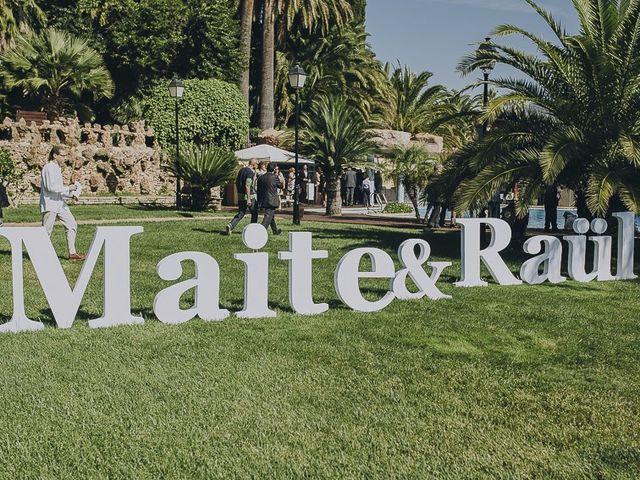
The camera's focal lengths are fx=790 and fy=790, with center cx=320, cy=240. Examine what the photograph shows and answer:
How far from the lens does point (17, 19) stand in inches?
1319

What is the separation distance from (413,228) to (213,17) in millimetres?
19853

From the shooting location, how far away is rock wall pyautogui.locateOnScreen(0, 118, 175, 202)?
26312 millimetres

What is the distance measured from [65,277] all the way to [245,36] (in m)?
31.3

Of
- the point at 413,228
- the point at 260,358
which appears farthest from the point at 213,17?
the point at 260,358

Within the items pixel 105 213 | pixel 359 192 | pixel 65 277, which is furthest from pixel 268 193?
pixel 359 192

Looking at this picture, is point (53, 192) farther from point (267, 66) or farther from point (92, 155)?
point (267, 66)

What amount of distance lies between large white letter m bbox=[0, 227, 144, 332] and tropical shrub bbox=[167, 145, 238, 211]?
51.9ft

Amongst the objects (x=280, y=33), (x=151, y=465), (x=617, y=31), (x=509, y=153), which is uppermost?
(x=280, y=33)

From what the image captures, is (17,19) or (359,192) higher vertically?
(17,19)

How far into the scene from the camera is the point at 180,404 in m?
4.75

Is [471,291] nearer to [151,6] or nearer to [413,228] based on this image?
Result: [413,228]

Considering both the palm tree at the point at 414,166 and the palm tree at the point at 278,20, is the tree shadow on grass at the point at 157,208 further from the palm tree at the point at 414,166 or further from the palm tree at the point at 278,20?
the palm tree at the point at 278,20

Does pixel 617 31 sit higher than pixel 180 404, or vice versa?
pixel 617 31

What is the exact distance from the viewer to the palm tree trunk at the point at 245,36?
117 feet
